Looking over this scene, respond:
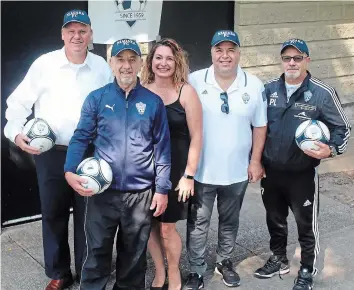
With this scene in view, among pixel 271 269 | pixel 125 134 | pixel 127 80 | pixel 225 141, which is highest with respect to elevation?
pixel 127 80

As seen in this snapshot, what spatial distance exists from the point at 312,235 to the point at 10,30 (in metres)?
3.10

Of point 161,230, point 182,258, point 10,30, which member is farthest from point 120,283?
point 10,30

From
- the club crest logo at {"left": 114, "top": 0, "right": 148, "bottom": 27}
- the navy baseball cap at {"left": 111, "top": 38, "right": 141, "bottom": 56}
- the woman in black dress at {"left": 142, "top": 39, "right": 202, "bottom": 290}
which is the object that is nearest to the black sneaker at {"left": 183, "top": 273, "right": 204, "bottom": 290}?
the woman in black dress at {"left": 142, "top": 39, "right": 202, "bottom": 290}

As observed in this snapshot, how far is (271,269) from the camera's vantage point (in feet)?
16.4

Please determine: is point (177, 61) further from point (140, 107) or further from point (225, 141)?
point (225, 141)

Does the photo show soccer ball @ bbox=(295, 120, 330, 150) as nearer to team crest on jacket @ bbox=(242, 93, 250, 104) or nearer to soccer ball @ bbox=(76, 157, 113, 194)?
team crest on jacket @ bbox=(242, 93, 250, 104)

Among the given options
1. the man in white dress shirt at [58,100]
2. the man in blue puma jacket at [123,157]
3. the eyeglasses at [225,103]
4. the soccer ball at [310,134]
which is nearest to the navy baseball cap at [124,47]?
the man in blue puma jacket at [123,157]

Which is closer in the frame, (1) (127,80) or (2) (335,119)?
(1) (127,80)

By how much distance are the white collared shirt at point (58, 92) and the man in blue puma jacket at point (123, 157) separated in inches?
13.9

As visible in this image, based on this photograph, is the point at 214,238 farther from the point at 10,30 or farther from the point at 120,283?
the point at 10,30

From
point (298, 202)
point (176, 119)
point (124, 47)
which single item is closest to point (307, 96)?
point (298, 202)

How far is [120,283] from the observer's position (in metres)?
4.27

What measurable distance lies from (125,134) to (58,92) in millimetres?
706

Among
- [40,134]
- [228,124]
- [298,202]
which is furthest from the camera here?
[298,202]
